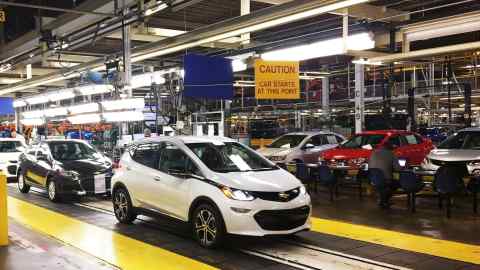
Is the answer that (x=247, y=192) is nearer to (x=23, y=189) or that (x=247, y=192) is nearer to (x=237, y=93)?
(x=23, y=189)

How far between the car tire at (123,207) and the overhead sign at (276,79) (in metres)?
6.70

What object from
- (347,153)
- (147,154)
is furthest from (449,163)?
(147,154)

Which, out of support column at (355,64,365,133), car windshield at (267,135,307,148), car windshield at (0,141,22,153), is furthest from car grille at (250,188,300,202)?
car windshield at (0,141,22,153)

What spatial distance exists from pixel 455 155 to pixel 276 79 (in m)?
6.00

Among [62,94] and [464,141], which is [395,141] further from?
[62,94]

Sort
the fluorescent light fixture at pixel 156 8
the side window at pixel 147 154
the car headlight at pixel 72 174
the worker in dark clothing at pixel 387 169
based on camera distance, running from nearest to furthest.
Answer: the side window at pixel 147 154 → the fluorescent light fixture at pixel 156 8 → the worker in dark clothing at pixel 387 169 → the car headlight at pixel 72 174

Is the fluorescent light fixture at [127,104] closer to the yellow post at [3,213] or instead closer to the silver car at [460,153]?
the yellow post at [3,213]

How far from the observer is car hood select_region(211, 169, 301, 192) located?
706cm

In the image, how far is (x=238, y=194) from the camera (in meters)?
6.97

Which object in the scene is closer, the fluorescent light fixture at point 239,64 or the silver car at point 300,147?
the fluorescent light fixture at point 239,64

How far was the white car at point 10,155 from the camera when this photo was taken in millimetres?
17562

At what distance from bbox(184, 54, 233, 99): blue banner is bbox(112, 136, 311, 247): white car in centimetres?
446

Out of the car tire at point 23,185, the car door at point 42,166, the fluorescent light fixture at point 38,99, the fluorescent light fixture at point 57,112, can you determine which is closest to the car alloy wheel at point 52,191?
the car door at point 42,166

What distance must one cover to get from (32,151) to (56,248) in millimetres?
7695
